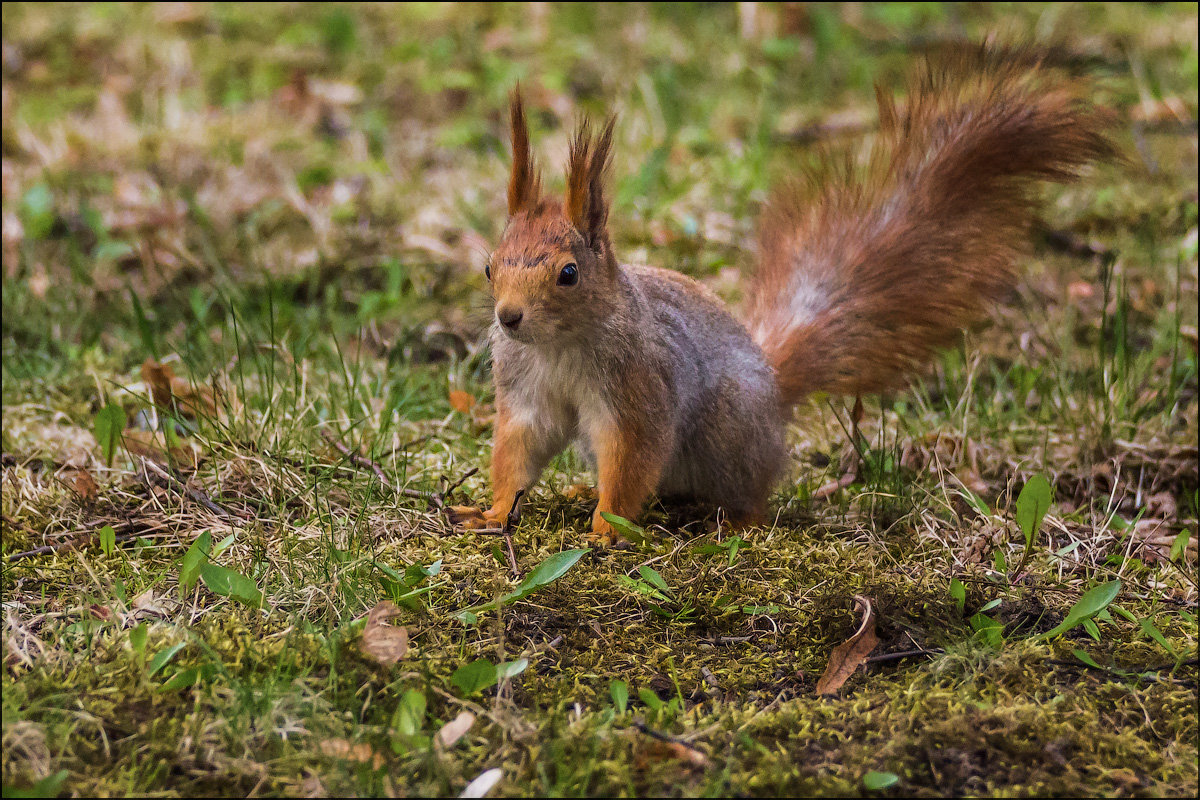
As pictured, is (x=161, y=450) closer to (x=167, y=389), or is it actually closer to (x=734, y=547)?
(x=167, y=389)

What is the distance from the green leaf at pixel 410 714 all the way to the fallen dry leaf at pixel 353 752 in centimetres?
6

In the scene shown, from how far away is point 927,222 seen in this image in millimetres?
2807

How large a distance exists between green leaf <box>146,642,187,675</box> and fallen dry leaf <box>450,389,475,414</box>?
1.44m

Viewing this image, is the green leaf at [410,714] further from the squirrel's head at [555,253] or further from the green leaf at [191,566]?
the squirrel's head at [555,253]

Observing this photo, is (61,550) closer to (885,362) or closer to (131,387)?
(131,387)

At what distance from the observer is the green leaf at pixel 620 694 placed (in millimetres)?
1745

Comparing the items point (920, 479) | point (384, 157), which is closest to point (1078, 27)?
point (384, 157)

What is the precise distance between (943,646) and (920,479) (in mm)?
797

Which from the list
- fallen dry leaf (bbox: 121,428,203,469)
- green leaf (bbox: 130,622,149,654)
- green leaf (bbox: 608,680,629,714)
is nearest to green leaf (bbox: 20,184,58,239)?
fallen dry leaf (bbox: 121,428,203,469)

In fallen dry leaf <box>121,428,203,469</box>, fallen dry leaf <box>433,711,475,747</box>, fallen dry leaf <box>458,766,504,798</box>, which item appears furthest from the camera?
fallen dry leaf <box>121,428,203,469</box>

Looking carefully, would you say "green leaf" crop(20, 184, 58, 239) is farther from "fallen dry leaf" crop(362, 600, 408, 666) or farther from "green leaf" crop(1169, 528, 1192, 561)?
"green leaf" crop(1169, 528, 1192, 561)

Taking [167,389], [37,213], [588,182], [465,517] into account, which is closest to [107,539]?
[465,517]

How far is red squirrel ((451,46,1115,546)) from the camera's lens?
2.30m

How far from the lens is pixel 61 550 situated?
2303 millimetres
